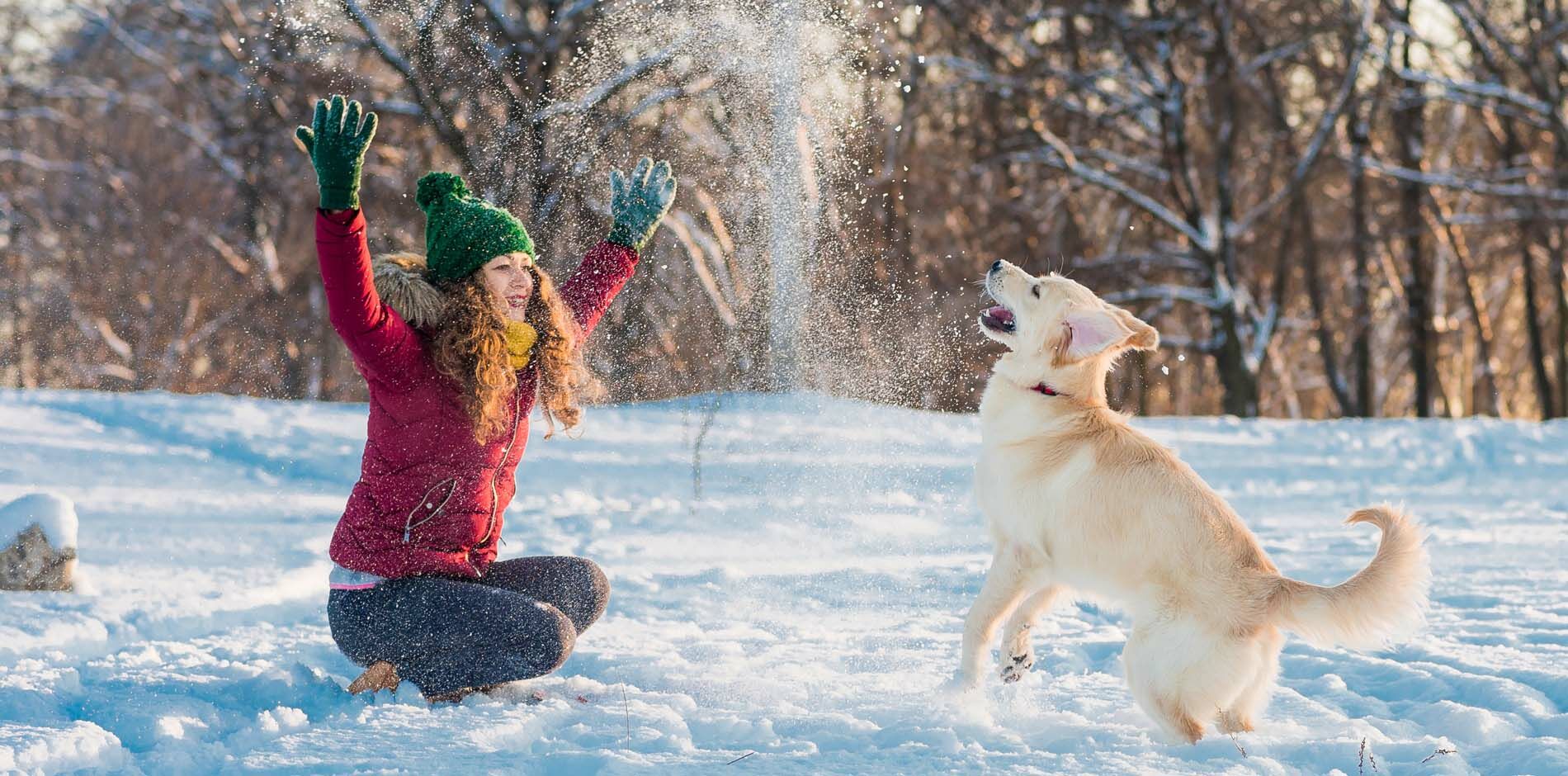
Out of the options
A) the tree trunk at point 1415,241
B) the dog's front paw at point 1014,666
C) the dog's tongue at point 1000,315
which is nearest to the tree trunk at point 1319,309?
the tree trunk at point 1415,241

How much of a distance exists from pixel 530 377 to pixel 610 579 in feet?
7.64

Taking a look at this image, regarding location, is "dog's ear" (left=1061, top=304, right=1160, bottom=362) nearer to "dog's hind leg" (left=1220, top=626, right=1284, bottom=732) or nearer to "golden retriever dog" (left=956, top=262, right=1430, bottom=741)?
"golden retriever dog" (left=956, top=262, right=1430, bottom=741)

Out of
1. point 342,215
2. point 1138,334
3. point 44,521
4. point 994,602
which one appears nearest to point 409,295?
point 342,215

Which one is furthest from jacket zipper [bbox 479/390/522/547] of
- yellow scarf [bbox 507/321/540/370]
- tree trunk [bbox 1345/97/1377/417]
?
tree trunk [bbox 1345/97/1377/417]

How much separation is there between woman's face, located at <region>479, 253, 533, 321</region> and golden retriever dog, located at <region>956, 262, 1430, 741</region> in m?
1.46

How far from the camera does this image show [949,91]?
1845cm

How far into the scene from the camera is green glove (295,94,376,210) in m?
3.12

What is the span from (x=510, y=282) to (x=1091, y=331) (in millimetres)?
1761

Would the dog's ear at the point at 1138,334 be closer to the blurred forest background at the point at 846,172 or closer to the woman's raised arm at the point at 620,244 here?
the woman's raised arm at the point at 620,244

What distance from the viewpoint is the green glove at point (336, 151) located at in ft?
10.2

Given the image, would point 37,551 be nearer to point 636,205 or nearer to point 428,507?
point 428,507

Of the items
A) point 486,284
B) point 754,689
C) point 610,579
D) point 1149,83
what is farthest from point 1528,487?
point 1149,83

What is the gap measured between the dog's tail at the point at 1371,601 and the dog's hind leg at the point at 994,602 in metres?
0.73

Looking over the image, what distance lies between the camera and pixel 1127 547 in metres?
3.49
